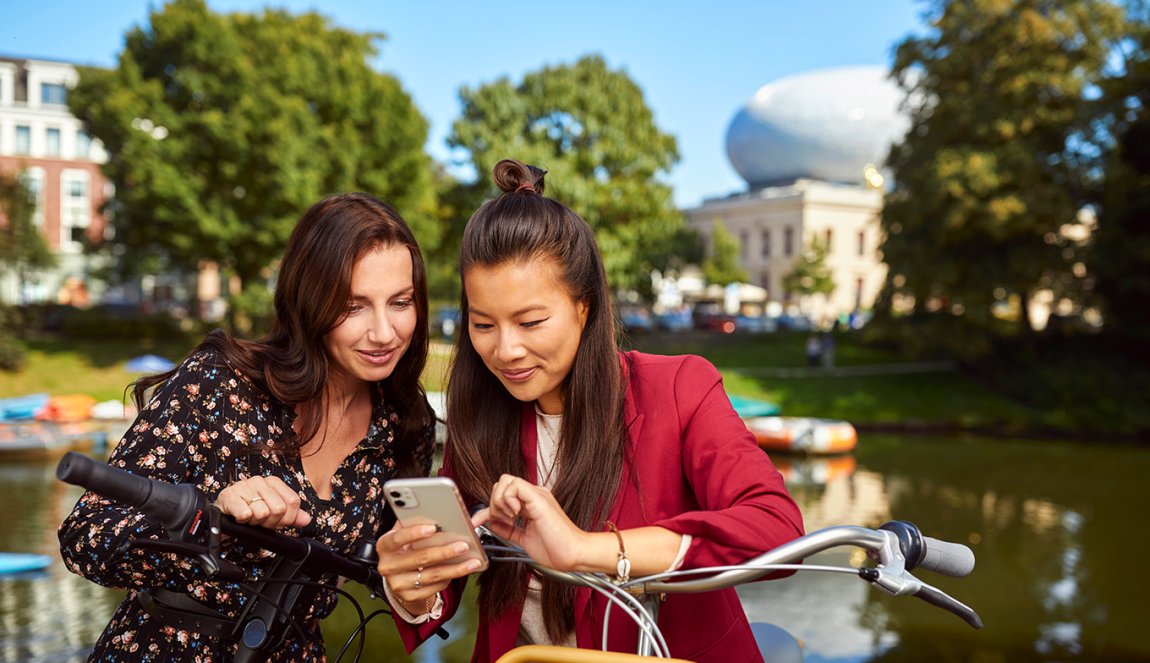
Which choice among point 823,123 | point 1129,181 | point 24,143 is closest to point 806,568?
point 1129,181

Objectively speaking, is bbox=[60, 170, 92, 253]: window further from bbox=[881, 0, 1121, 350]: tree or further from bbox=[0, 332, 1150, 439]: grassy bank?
bbox=[881, 0, 1121, 350]: tree

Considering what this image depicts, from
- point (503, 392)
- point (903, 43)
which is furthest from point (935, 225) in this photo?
point (503, 392)

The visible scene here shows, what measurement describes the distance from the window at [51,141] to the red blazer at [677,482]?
53412 millimetres

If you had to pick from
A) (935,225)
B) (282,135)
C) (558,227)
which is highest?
(282,135)

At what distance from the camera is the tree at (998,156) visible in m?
20.1

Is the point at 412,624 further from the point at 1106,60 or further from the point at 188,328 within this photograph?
the point at 188,328

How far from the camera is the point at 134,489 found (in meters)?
1.48

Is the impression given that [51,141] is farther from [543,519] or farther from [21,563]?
Answer: [543,519]

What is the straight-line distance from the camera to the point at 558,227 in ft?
6.53

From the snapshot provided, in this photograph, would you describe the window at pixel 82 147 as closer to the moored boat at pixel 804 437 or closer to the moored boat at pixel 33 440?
the moored boat at pixel 33 440

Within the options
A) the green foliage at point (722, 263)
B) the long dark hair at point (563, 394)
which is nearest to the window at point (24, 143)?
the green foliage at point (722, 263)

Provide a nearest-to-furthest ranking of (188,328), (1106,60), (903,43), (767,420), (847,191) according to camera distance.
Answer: (767,420), (1106,60), (903,43), (188,328), (847,191)

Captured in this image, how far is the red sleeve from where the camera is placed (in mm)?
1718

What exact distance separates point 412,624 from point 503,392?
20.6 inches
